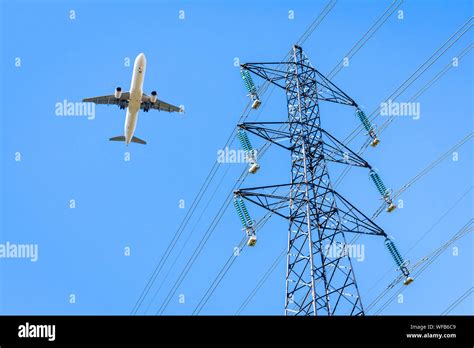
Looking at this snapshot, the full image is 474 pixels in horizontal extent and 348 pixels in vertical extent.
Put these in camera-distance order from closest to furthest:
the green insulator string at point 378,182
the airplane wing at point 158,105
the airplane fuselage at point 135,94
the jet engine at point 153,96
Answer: the green insulator string at point 378,182 < the airplane fuselage at point 135,94 < the jet engine at point 153,96 < the airplane wing at point 158,105

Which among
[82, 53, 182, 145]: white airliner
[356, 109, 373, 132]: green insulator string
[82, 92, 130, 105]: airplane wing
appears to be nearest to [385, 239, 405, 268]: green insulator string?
[356, 109, 373, 132]: green insulator string

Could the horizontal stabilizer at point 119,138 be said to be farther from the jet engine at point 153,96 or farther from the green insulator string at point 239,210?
the green insulator string at point 239,210

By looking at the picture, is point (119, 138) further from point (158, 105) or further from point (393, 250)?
point (393, 250)

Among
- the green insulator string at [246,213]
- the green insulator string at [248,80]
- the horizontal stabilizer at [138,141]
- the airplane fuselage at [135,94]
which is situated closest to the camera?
the green insulator string at [246,213]


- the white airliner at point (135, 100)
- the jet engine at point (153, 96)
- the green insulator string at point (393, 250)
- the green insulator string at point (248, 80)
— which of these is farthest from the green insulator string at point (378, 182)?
the jet engine at point (153, 96)

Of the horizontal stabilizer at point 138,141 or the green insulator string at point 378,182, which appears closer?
the green insulator string at point 378,182
